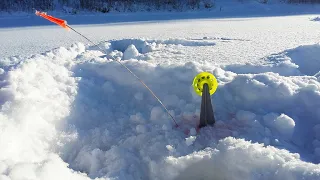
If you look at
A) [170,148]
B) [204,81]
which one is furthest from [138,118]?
[204,81]

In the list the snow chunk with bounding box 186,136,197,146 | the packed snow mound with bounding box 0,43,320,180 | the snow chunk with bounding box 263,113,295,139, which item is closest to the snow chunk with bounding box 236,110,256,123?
the packed snow mound with bounding box 0,43,320,180

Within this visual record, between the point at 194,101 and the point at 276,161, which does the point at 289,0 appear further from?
the point at 276,161

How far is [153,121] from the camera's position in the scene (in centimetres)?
271

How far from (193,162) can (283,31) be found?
3.95m

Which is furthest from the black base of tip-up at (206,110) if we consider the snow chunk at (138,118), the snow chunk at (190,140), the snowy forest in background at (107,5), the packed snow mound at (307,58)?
the snowy forest in background at (107,5)

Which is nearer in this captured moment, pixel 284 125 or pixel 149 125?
pixel 284 125

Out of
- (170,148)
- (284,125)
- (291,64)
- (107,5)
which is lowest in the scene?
(170,148)

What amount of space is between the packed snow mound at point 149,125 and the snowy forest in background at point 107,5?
724cm

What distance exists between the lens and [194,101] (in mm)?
2807

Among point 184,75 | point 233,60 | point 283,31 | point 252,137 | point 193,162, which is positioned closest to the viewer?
point 193,162

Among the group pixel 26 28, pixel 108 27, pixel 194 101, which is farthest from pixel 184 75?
pixel 26 28

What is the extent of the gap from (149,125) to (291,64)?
1.63 meters

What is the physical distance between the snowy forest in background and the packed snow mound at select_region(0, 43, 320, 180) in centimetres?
724

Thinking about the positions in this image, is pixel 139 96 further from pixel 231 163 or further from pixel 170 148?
pixel 231 163
